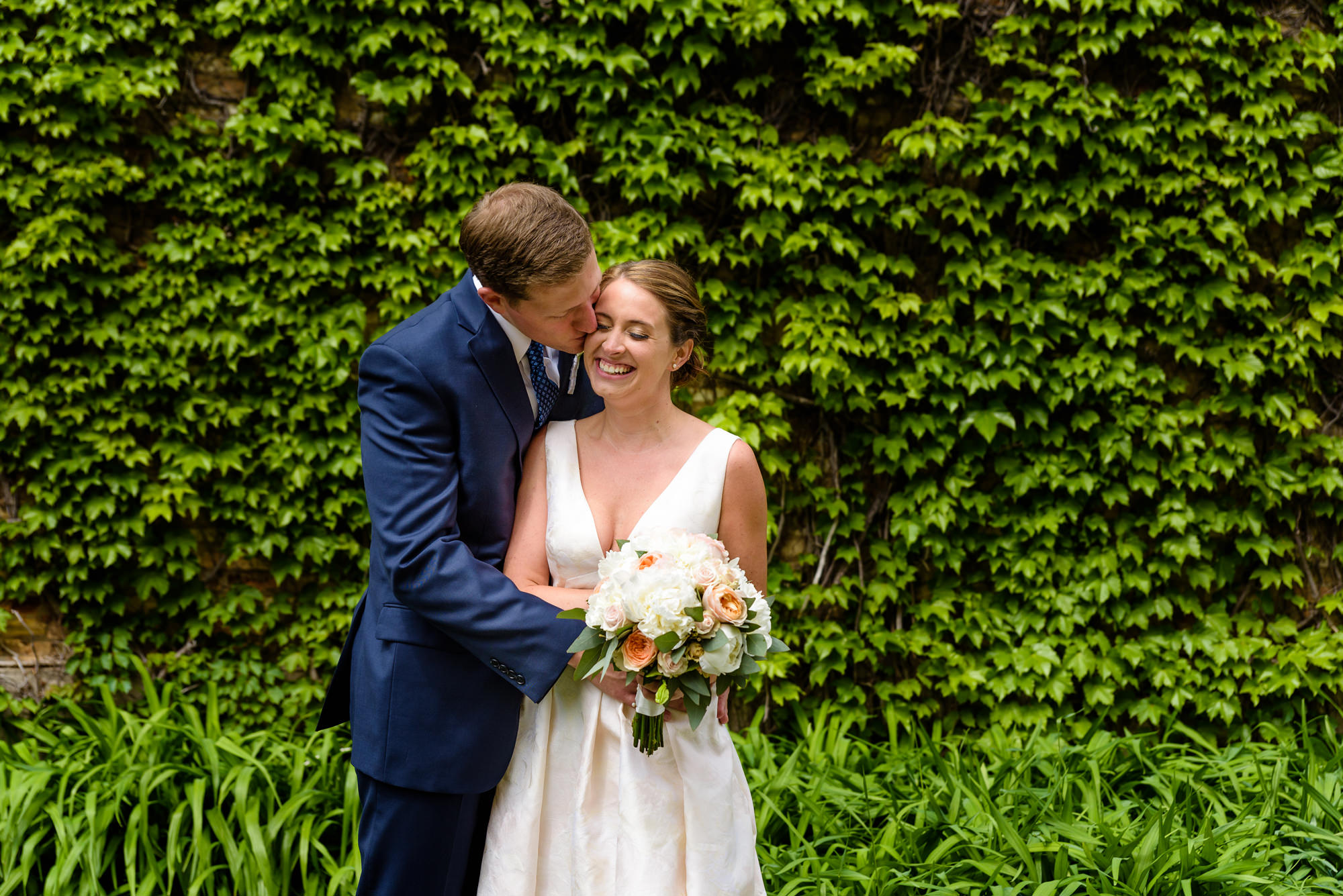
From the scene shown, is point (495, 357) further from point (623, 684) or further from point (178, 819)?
point (178, 819)

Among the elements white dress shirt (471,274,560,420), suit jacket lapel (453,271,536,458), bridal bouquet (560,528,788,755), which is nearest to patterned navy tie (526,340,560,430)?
white dress shirt (471,274,560,420)

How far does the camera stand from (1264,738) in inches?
165

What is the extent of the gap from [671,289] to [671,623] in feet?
2.83

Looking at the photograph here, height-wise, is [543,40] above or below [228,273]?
above

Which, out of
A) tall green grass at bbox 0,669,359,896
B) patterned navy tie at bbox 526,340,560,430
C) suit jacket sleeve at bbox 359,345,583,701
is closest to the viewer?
suit jacket sleeve at bbox 359,345,583,701

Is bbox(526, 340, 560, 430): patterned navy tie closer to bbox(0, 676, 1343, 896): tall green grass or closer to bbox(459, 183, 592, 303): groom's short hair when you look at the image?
bbox(459, 183, 592, 303): groom's short hair

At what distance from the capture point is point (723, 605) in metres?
1.86

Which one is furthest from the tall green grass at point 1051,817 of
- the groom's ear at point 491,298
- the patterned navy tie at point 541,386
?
the groom's ear at point 491,298

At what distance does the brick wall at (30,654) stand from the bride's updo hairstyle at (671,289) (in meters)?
3.46

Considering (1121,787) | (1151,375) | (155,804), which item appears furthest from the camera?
(1151,375)

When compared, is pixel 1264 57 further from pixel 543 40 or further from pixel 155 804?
pixel 155 804

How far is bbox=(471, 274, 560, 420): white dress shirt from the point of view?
2.23 m

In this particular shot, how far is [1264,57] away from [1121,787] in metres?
3.38

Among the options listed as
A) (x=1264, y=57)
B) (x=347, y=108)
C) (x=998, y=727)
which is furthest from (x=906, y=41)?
(x=998, y=727)
